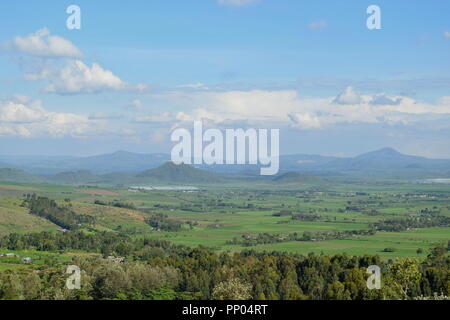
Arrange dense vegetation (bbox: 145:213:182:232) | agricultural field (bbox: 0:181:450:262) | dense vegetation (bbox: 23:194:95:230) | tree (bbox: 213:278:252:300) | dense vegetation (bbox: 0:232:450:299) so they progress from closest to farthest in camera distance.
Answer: tree (bbox: 213:278:252:300) < dense vegetation (bbox: 0:232:450:299) < agricultural field (bbox: 0:181:450:262) < dense vegetation (bbox: 23:194:95:230) < dense vegetation (bbox: 145:213:182:232)

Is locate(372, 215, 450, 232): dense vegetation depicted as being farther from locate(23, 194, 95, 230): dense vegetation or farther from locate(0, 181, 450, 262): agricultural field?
locate(23, 194, 95, 230): dense vegetation

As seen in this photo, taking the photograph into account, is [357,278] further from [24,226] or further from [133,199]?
[133,199]

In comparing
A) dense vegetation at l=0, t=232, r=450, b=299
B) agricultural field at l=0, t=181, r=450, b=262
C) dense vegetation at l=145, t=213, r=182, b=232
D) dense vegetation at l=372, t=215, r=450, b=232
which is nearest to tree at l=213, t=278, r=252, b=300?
dense vegetation at l=0, t=232, r=450, b=299

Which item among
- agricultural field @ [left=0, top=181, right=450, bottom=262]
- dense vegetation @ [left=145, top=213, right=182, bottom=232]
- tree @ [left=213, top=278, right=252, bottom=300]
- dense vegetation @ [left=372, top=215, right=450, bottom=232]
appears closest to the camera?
tree @ [left=213, top=278, right=252, bottom=300]

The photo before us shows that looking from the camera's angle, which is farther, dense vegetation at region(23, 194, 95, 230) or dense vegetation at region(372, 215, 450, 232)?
dense vegetation at region(372, 215, 450, 232)

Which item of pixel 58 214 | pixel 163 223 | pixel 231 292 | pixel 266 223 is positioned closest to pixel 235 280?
pixel 231 292

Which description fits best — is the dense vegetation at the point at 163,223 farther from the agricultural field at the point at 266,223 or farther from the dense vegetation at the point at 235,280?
the dense vegetation at the point at 235,280

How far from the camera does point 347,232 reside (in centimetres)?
10562

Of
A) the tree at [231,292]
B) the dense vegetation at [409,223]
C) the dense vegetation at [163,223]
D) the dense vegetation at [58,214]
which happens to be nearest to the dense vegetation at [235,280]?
the tree at [231,292]

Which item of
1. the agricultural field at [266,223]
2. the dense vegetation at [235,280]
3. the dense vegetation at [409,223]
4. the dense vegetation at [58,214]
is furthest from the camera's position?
the dense vegetation at [409,223]

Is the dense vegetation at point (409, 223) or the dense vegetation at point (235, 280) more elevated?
the dense vegetation at point (235, 280)

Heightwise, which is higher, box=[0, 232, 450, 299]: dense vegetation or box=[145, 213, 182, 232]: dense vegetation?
box=[0, 232, 450, 299]: dense vegetation

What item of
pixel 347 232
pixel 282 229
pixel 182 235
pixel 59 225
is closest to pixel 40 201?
pixel 59 225
